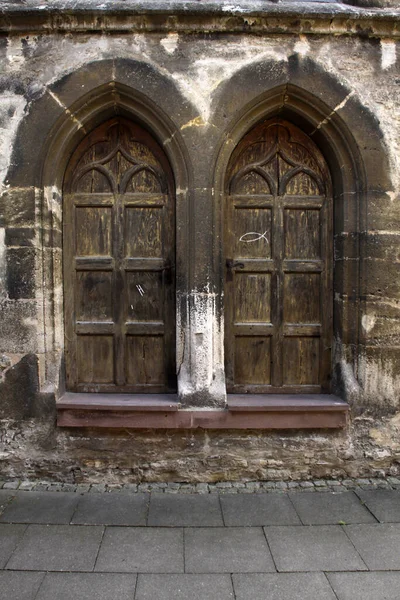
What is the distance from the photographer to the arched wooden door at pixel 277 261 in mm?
3795

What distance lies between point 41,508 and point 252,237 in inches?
108

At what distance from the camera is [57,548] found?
269cm

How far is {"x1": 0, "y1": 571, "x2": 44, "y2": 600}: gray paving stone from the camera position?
2.29 m

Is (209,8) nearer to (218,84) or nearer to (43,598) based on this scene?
(218,84)

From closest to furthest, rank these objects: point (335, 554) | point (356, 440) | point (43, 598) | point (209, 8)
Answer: point (43, 598), point (335, 554), point (209, 8), point (356, 440)

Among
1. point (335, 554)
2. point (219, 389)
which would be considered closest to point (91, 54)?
point (219, 389)

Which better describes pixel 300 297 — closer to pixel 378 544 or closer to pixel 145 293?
pixel 145 293

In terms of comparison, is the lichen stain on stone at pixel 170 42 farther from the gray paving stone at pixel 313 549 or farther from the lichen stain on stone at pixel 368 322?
the gray paving stone at pixel 313 549

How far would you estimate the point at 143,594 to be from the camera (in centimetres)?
231

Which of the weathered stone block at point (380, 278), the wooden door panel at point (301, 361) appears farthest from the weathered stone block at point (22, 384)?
the weathered stone block at point (380, 278)

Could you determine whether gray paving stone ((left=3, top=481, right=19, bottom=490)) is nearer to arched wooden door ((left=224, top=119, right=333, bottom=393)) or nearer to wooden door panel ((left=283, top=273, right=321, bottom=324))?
arched wooden door ((left=224, top=119, right=333, bottom=393))

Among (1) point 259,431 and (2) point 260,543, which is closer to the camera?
(2) point 260,543

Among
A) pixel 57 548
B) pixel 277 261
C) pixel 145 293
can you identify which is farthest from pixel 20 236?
pixel 57 548

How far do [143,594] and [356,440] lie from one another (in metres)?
2.12
